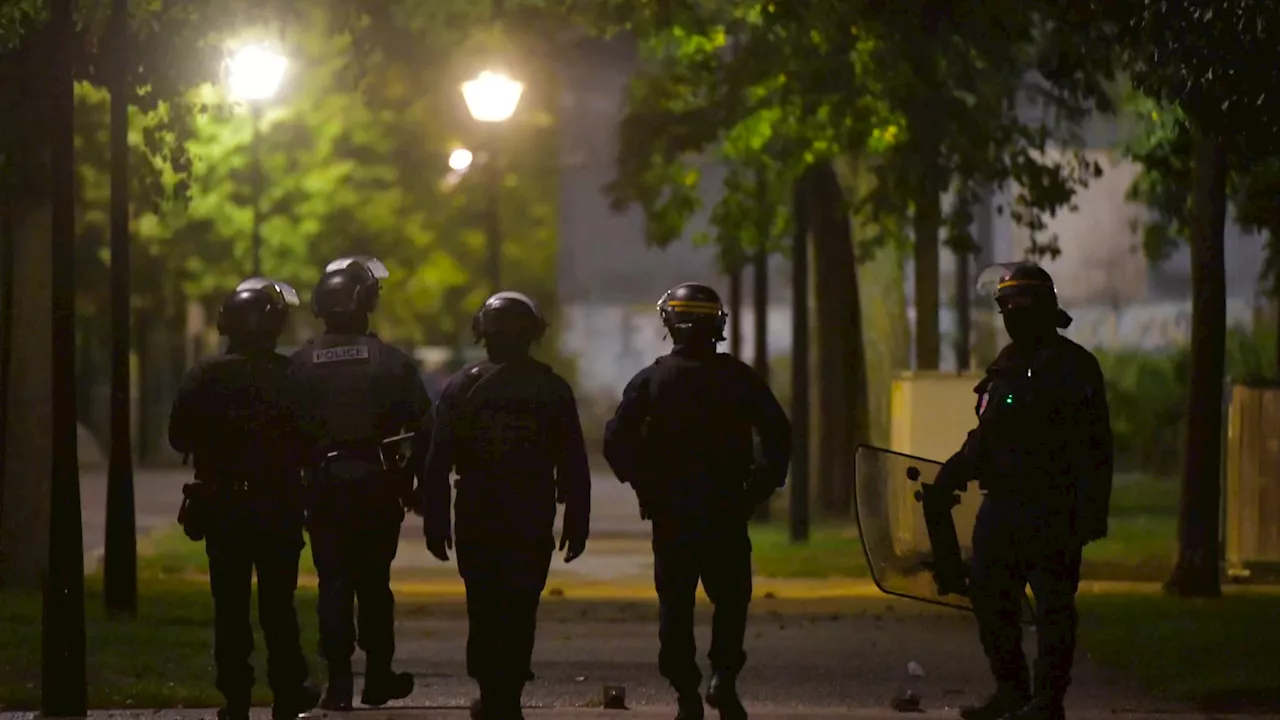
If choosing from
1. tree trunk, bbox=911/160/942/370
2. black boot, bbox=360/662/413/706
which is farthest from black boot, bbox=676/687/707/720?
tree trunk, bbox=911/160/942/370

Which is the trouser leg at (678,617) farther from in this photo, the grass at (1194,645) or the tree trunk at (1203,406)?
the tree trunk at (1203,406)

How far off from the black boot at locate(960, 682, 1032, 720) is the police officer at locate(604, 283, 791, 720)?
1051 millimetres

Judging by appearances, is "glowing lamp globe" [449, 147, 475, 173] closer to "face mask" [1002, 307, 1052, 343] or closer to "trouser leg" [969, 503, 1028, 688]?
"face mask" [1002, 307, 1052, 343]

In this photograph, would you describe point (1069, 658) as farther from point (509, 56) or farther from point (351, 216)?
point (351, 216)

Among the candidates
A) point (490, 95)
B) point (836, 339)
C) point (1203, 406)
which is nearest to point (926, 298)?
point (836, 339)

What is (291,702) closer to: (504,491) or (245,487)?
(245,487)

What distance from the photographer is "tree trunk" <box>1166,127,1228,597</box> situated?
57.0 ft

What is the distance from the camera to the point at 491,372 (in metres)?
10.1

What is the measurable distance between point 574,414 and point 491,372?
40cm

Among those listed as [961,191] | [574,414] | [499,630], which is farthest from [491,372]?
[961,191]

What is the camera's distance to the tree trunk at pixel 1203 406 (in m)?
17.4

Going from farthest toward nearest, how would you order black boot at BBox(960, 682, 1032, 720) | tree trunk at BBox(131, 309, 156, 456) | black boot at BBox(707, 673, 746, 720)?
tree trunk at BBox(131, 309, 156, 456), black boot at BBox(707, 673, 746, 720), black boot at BBox(960, 682, 1032, 720)

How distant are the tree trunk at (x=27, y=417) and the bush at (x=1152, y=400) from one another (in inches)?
874

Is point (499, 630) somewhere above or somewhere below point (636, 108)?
below
